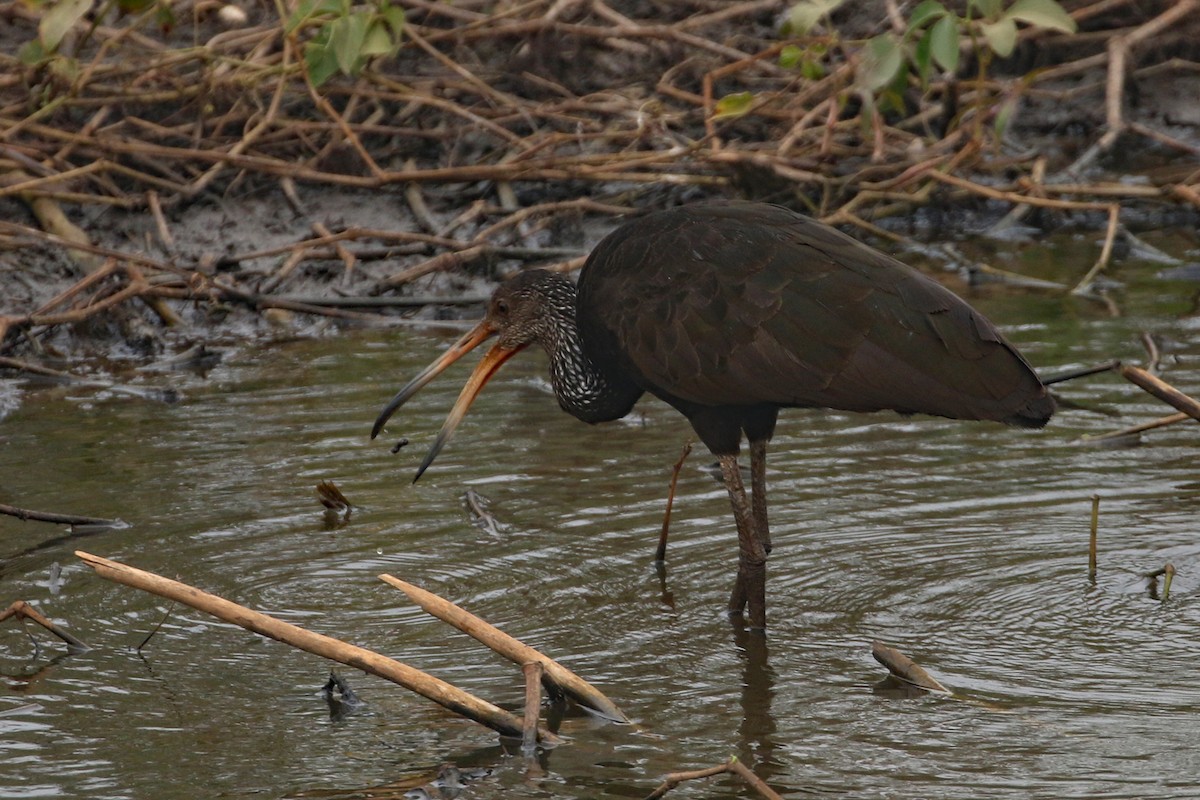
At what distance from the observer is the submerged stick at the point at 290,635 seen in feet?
12.0

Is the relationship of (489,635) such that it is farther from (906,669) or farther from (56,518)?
(56,518)

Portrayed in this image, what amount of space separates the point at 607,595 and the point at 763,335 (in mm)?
968

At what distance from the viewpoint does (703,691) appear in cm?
446

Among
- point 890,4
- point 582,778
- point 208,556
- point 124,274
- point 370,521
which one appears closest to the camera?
point 582,778

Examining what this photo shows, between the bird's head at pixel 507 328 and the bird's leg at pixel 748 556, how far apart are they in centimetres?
99

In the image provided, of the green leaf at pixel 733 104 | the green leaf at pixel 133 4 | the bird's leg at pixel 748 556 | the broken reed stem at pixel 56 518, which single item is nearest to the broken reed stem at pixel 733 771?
the bird's leg at pixel 748 556

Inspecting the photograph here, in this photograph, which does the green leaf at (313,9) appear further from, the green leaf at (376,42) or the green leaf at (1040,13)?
the green leaf at (1040,13)

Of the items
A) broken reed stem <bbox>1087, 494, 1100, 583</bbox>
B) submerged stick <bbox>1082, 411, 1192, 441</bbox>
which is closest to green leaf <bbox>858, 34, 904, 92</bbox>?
submerged stick <bbox>1082, 411, 1192, 441</bbox>

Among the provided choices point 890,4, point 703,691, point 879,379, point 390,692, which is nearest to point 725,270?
point 879,379

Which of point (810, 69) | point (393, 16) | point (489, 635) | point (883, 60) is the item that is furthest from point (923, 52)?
point (489, 635)

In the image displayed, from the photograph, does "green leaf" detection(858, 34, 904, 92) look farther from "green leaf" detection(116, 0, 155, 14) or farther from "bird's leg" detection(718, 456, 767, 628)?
"green leaf" detection(116, 0, 155, 14)

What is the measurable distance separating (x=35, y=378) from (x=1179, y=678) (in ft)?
18.7

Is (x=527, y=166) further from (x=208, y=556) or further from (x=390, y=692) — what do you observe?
(x=390, y=692)

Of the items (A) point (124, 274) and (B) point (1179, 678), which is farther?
(A) point (124, 274)
